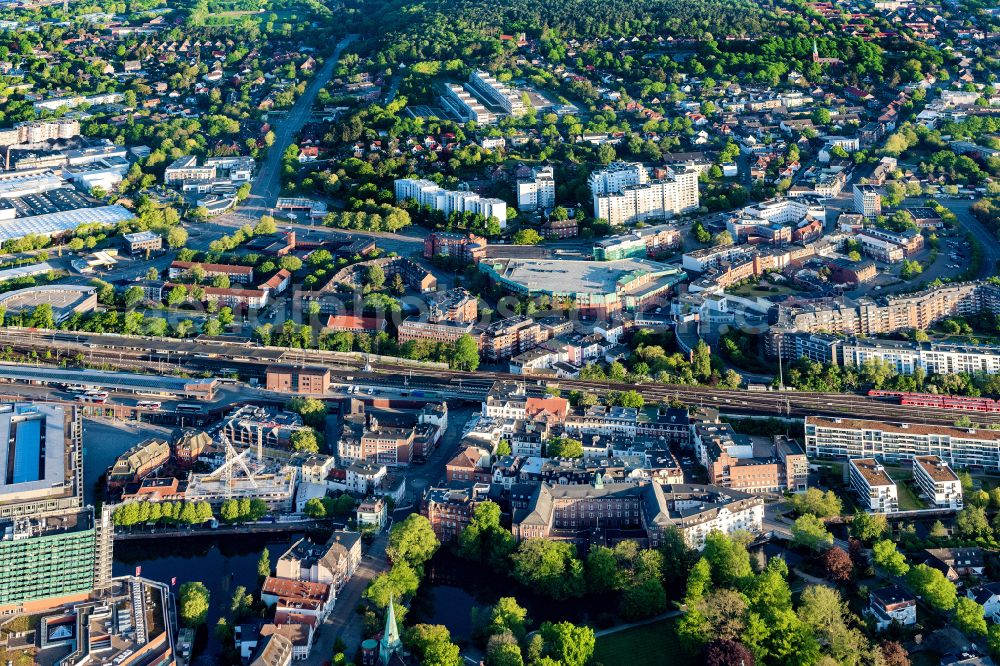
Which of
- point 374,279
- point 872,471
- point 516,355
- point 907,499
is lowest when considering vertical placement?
point 907,499

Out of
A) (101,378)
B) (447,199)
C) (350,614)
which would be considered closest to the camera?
(350,614)

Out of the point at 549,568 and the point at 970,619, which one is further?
the point at 549,568

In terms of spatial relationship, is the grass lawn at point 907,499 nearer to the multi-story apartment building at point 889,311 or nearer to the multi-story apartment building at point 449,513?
the multi-story apartment building at point 889,311

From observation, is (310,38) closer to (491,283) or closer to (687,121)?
(687,121)

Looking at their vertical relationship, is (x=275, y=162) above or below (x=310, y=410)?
above

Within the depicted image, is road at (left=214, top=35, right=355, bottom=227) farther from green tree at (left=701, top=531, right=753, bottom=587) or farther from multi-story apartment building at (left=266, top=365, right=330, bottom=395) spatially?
green tree at (left=701, top=531, right=753, bottom=587)

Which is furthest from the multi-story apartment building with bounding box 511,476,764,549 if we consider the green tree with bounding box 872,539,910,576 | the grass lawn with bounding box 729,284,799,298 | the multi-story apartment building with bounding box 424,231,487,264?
the multi-story apartment building with bounding box 424,231,487,264

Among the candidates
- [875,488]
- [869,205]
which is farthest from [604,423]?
[869,205]

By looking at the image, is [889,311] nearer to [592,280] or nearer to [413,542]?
[592,280]

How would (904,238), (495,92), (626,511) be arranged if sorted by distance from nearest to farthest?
(626,511)
(904,238)
(495,92)
